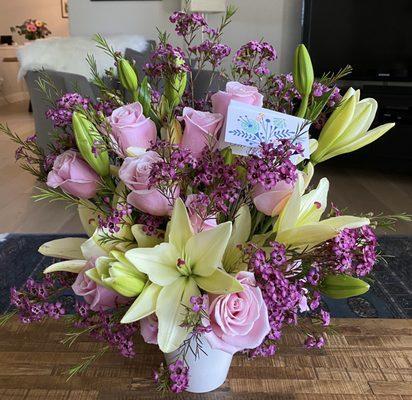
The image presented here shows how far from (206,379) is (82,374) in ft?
0.61

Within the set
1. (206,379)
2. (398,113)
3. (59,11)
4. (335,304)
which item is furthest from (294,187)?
(59,11)

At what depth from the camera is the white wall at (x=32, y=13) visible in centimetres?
710

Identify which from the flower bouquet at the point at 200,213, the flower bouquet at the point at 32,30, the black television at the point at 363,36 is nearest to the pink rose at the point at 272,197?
the flower bouquet at the point at 200,213

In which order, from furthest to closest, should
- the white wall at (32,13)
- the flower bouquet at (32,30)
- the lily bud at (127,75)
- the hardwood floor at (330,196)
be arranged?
the white wall at (32,13) → the flower bouquet at (32,30) → the hardwood floor at (330,196) → the lily bud at (127,75)

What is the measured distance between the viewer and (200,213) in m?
0.54

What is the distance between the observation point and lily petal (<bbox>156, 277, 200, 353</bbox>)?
0.54 m

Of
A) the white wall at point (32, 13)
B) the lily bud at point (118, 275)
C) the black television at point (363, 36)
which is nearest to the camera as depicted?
the lily bud at point (118, 275)

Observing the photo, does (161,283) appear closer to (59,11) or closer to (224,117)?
(224,117)

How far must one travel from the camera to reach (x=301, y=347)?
0.78 metres

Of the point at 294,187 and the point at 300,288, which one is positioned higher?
the point at 294,187

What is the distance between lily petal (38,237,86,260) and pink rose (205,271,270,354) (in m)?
0.24

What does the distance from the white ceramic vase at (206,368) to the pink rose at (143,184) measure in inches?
8.0

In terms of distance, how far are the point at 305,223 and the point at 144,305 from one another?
22 centimetres

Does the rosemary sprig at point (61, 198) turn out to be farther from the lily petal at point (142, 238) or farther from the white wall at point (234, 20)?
the white wall at point (234, 20)
